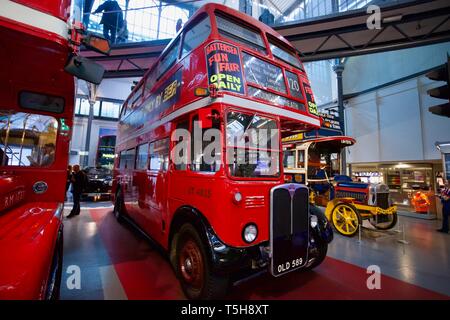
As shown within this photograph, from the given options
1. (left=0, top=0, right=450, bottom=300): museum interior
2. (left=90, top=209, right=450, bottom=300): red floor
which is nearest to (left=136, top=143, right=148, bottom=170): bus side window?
(left=0, top=0, right=450, bottom=300): museum interior

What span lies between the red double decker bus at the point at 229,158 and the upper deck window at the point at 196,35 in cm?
2

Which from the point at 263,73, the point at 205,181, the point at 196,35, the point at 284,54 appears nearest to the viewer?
the point at 205,181

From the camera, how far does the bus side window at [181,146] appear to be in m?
3.04

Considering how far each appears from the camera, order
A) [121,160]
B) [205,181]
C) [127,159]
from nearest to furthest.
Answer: [205,181]
[127,159]
[121,160]

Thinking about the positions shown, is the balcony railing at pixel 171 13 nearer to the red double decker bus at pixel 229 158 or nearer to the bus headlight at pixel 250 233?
the red double decker bus at pixel 229 158

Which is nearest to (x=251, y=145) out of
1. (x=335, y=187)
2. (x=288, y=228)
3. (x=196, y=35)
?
(x=288, y=228)

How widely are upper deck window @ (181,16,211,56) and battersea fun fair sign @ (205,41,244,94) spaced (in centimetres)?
39

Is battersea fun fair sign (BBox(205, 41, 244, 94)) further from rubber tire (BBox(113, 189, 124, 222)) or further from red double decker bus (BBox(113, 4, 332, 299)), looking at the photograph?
rubber tire (BBox(113, 189, 124, 222))

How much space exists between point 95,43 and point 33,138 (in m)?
1.45

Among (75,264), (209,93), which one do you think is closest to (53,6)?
(209,93)

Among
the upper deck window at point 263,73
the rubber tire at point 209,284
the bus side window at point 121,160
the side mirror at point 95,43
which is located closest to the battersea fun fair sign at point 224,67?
the upper deck window at point 263,73

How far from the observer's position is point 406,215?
889cm

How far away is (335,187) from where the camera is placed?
6859 mm

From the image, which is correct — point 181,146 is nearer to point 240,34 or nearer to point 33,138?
point 33,138
